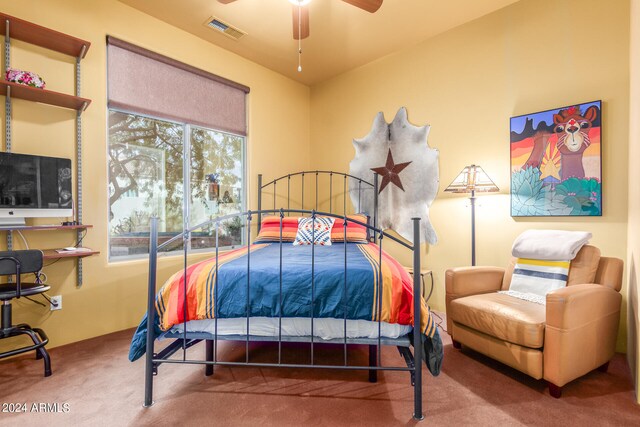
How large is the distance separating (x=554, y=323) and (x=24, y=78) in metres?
3.55

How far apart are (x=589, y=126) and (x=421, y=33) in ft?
5.71

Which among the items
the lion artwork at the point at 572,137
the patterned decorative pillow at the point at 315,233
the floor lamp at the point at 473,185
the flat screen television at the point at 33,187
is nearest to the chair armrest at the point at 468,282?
the floor lamp at the point at 473,185

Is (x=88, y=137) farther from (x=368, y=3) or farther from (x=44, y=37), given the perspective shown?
(x=368, y=3)

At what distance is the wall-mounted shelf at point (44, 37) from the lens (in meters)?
2.03

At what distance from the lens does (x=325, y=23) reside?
9.58 ft

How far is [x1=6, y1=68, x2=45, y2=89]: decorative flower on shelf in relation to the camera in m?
2.01

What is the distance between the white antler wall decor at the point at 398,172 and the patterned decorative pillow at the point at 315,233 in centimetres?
79

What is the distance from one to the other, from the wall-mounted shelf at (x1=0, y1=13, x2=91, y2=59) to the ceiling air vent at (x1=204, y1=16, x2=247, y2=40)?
108cm

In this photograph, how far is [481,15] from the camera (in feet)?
9.31

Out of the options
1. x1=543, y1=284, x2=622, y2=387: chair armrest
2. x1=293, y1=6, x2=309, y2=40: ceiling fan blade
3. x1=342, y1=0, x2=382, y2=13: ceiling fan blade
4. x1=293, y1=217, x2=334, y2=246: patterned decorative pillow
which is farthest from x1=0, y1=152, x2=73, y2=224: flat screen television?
x1=543, y1=284, x2=622, y2=387: chair armrest

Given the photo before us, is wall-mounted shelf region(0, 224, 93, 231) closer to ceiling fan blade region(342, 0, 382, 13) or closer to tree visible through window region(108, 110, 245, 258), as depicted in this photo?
tree visible through window region(108, 110, 245, 258)

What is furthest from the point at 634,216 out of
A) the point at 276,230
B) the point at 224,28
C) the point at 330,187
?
the point at 224,28

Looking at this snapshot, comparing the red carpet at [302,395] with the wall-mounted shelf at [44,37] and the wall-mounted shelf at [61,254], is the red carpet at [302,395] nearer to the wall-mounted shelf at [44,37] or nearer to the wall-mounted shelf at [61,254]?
the wall-mounted shelf at [61,254]

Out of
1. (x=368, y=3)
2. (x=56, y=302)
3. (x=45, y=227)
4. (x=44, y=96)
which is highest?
(x=368, y=3)
